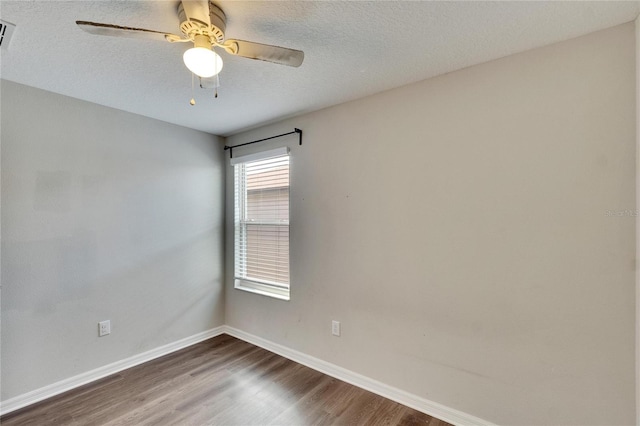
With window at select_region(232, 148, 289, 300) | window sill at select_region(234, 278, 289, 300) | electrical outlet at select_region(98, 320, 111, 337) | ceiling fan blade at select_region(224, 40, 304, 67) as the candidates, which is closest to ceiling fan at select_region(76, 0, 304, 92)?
ceiling fan blade at select_region(224, 40, 304, 67)

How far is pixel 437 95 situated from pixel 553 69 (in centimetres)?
64

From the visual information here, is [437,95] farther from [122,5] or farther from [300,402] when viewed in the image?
[300,402]

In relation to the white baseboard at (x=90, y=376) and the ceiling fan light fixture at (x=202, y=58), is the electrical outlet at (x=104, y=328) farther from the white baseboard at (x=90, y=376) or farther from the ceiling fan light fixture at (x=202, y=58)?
the ceiling fan light fixture at (x=202, y=58)

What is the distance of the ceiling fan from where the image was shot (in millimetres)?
1191

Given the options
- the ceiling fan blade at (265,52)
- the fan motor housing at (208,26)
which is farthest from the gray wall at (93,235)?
the ceiling fan blade at (265,52)

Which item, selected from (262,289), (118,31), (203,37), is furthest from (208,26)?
(262,289)

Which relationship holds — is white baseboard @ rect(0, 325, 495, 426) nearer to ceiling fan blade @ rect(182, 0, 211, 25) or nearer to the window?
the window

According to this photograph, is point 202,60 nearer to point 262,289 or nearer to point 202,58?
point 202,58

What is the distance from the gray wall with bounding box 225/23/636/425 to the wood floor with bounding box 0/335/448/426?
0.26 meters

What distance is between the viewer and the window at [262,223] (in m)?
2.97

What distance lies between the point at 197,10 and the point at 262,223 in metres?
2.20

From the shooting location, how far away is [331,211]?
101 inches

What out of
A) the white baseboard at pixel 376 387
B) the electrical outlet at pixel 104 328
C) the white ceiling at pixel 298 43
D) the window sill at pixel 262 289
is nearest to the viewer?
the white ceiling at pixel 298 43

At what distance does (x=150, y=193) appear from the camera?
282 centimetres
